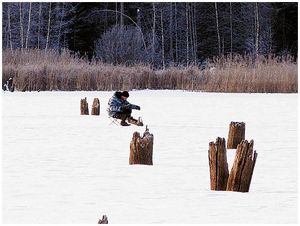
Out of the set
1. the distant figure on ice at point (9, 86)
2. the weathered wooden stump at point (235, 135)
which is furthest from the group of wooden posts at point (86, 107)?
the distant figure on ice at point (9, 86)

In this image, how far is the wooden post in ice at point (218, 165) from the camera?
6.07m

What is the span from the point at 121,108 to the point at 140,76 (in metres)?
12.6

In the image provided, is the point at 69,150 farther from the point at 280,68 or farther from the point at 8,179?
the point at 280,68

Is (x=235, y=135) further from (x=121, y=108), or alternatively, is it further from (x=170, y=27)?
(x=170, y=27)

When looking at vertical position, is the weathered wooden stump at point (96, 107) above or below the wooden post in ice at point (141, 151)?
above

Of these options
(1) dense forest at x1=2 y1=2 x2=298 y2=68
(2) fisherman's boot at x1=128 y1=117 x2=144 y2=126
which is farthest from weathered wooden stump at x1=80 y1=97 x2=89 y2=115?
(1) dense forest at x1=2 y1=2 x2=298 y2=68

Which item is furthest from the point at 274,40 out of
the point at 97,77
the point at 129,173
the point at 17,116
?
the point at 129,173

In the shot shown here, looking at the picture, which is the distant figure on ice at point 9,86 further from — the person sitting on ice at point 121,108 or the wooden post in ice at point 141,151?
the wooden post in ice at point 141,151

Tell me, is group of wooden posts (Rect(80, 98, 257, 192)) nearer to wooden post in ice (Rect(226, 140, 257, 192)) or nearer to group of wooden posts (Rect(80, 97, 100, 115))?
wooden post in ice (Rect(226, 140, 257, 192))

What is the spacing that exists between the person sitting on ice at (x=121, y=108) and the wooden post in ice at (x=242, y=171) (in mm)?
6001

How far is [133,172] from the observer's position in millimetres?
7137

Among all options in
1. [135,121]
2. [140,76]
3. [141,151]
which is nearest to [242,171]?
[141,151]

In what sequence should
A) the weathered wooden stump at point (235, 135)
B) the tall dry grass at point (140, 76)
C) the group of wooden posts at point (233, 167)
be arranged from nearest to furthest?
1. the group of wooden posts at point (233, 167)
2. the weathered wooden stump at point (235, 135)
3. the tall dry grass at point (140, 76)

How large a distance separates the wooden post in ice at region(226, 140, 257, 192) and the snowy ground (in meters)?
0.10
